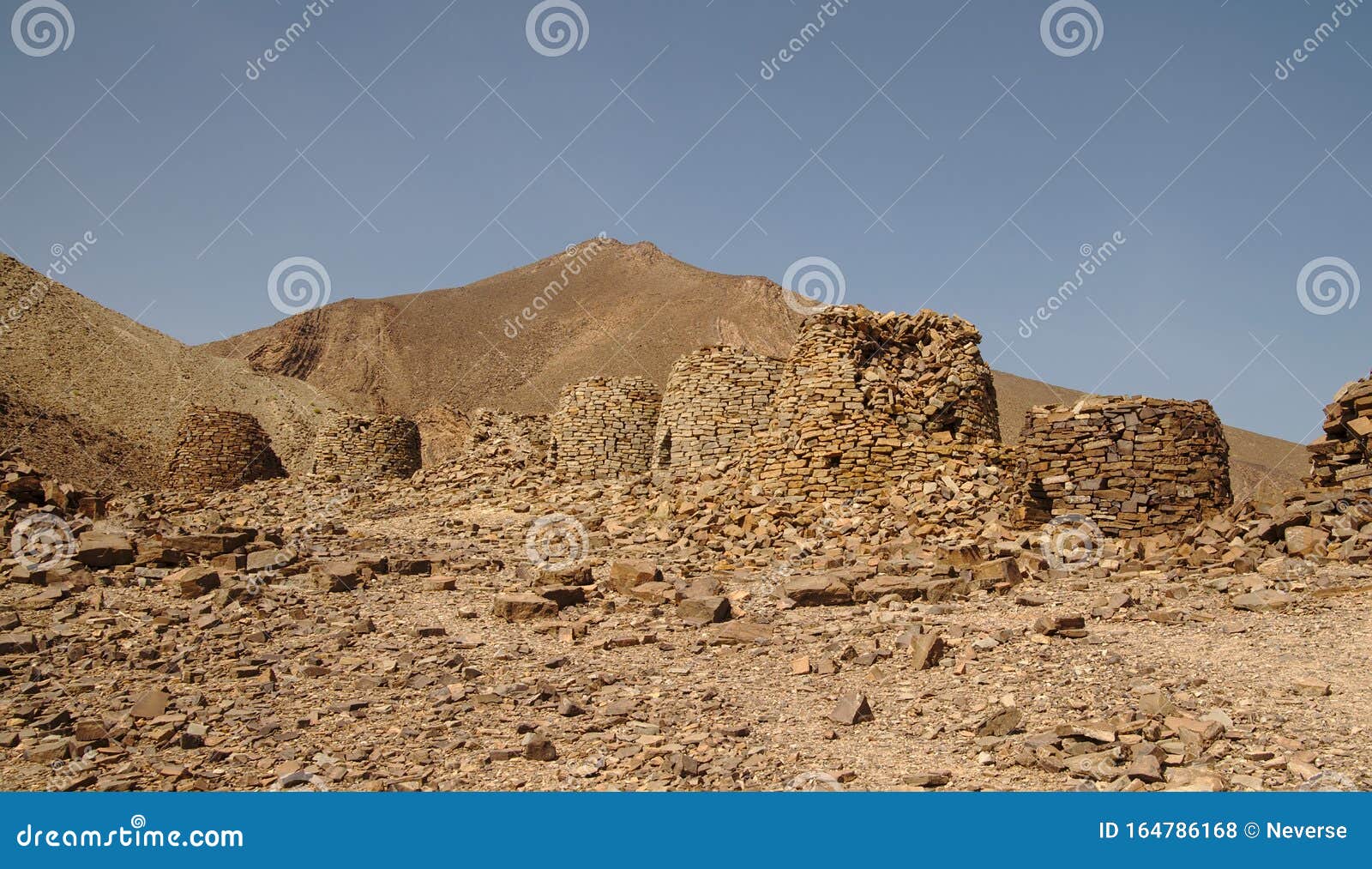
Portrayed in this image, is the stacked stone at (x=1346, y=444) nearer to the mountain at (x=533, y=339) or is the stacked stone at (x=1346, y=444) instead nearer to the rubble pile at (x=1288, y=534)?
the rubble pile at (x=1288, y=534)

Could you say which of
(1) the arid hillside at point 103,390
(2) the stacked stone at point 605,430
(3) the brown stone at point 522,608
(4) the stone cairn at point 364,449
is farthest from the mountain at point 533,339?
(3) the brown stone at point 522,608

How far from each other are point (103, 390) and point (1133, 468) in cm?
3881

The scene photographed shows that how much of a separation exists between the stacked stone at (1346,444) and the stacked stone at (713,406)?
347 inches

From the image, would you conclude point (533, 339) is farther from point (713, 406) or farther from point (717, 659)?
point (717, 659)

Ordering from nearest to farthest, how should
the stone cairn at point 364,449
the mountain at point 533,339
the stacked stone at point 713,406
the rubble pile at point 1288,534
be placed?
1. the rubble pile at point 1288,534
2. the stacked stone at point 713,406
3. the stone cairn at point 364,449
4. the mountain at point 533,339

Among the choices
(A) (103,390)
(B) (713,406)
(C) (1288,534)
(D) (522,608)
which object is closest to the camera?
(C) (1288,534)

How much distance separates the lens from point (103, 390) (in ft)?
123

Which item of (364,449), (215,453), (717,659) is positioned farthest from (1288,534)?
(215,453)

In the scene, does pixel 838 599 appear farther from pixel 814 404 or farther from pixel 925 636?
pixel 814 404

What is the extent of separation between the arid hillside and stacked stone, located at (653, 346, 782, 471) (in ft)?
52.9

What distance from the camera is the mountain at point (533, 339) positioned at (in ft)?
196

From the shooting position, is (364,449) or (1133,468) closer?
(1133,468)

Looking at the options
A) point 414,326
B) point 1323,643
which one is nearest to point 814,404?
point 1323,643

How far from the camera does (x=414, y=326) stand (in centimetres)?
7431
